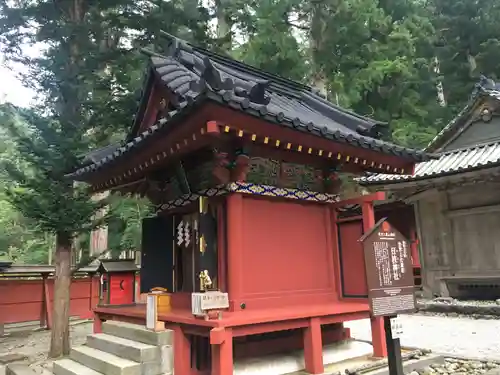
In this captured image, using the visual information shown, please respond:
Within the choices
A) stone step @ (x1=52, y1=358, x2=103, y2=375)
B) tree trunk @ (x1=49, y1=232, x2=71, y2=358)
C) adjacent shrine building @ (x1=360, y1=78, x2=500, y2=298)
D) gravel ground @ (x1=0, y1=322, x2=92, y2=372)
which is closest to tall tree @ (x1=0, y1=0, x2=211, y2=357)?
tree trunk @ (x1=49, y1=232, x2=71, y2=358)

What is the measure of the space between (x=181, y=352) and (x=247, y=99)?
3516 mm

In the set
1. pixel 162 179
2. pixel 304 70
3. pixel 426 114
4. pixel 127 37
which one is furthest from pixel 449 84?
pixel 162 179

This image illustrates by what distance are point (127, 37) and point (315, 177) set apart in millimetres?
7736

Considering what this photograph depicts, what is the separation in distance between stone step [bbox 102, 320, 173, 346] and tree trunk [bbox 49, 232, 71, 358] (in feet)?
7.33

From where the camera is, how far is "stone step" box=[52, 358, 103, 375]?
5727 millimetres

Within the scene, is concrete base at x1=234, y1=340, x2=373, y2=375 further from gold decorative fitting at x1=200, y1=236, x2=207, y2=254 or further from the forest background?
the forest background

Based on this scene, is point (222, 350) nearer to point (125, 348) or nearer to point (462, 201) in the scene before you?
point (125, 348)

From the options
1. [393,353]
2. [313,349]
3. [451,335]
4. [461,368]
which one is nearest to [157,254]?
[313,349]

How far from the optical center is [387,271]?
4547 mm

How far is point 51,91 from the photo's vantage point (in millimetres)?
9633

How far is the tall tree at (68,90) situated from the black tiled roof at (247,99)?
145cm

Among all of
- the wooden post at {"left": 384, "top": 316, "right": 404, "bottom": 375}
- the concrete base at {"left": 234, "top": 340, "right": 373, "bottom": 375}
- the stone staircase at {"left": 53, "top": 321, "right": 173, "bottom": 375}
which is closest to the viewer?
the wooden post at {"left": 384, "top": 316, "right": 404, "bottom": 375}

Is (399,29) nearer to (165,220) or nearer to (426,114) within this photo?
(426,114)

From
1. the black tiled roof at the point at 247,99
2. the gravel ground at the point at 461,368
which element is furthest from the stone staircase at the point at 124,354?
the gravel ground at the point at 461,368
